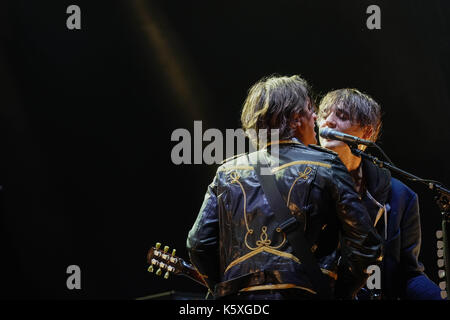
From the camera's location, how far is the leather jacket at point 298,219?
2285 mm

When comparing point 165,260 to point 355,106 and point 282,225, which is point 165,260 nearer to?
point 282,225

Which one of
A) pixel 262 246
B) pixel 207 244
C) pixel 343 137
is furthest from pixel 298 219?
pixel 343 137

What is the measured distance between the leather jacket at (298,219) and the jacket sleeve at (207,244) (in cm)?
2

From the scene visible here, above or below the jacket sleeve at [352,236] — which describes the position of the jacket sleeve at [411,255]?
below

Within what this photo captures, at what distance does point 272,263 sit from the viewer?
89.6 inches

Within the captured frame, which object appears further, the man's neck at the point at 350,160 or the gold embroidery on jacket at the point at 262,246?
the man's neck at the point at 350,160

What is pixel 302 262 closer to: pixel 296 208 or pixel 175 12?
pixel 296 208

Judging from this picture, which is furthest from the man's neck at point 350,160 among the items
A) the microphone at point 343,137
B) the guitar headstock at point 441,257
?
the guitar headstock at point 441,257

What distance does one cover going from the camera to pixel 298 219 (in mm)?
2291

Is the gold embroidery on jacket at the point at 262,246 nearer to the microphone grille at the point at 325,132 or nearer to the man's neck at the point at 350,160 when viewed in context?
the microphone grille at the point at 325,132

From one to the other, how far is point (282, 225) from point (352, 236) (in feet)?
0.96

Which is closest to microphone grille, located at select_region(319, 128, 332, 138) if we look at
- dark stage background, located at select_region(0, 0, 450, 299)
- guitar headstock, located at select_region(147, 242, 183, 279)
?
guitar headstock, located at select_region(147, 242, 183, 279)

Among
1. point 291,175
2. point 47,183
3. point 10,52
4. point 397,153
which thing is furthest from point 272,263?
point 10,52
